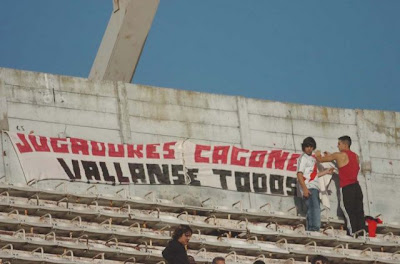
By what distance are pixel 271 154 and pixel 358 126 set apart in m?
1.89

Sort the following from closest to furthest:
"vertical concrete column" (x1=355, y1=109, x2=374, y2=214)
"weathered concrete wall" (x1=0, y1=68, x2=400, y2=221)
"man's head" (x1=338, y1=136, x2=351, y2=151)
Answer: "weathered concrete wall" (x1=0, y1=68, x2=400, y2=221) < "man's head" (x1=338, y1=136, x2=351, y2=151) < "vertical concrete column" (x1=355, y1=109, x2=374, y2=214)

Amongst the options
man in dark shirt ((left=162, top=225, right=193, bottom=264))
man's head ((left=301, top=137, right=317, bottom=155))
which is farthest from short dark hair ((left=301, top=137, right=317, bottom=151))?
man in dark shirt ((left=162, top=225, right=193, bottom=264))

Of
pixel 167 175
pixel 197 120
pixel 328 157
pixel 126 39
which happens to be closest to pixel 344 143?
pixel 328 157

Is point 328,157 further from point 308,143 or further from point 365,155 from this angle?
point 365,155

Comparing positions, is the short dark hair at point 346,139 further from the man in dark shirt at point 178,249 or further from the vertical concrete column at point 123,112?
the man in dark shirt at point 178,249

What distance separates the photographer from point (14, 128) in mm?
19453

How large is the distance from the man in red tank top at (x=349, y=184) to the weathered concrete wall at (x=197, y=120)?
3.34 feet

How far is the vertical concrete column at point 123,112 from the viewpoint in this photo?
20.4 metres

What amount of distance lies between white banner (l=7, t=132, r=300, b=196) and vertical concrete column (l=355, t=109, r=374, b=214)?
1318mm

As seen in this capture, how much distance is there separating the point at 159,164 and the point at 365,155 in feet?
11.9

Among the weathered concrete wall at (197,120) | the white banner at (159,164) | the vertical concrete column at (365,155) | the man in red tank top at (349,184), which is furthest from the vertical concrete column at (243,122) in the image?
the vertical concrete column at (365,155)

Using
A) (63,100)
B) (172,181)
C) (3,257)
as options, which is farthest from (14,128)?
(3,257)

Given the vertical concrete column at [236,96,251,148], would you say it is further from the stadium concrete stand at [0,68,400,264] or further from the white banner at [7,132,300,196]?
the white banner at [7,132,300,196]

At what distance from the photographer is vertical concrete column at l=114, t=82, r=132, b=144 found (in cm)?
2037
